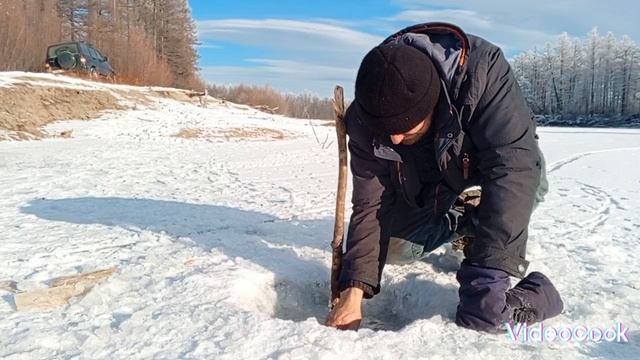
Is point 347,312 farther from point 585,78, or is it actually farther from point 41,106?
point 585,78

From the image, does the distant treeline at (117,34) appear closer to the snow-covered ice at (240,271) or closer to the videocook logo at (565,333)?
the snow-covered ice at (240,271)

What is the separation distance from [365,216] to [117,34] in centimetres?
3535

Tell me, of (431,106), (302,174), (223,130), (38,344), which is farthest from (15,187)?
(223,130)

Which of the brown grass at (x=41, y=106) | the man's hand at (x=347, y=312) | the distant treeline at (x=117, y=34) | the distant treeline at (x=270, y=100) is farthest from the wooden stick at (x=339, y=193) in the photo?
the distant treeline at (x=270, y=100)

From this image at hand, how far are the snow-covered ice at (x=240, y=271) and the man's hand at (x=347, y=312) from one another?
0.16 metres

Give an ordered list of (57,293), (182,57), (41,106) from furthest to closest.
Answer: (182,57) → (41,106) → (57,293)

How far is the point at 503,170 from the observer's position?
83.8 inches

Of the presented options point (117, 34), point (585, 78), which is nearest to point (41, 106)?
point (117, 34)

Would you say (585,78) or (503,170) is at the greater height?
(585,78)

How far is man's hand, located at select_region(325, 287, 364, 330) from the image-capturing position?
230cm

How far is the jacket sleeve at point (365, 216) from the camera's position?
8.03 feet

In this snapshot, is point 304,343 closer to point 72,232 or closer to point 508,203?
point 508,203

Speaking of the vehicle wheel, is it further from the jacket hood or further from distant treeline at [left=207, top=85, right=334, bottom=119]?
the jacket hood

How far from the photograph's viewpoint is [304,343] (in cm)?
201
